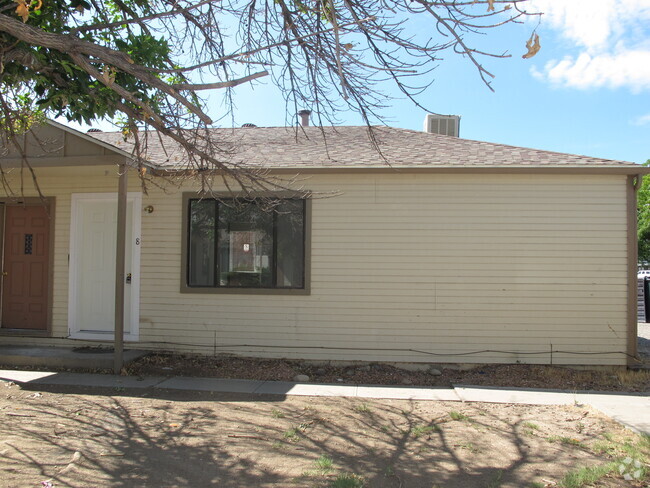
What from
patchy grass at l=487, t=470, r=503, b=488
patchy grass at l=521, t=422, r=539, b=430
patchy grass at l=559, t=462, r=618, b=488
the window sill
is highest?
the window sill

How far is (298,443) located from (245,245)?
13.7 ft

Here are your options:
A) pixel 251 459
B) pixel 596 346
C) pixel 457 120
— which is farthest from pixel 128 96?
pixel 457 120

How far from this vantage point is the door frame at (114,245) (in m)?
8.15

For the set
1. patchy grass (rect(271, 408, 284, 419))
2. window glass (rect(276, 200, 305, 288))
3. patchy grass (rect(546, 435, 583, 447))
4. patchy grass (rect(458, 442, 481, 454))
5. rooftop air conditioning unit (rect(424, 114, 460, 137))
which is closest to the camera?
patchy grass (rect(458, 442, 481, 454))

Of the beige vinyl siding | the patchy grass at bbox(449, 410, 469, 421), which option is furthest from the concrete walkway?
the beige vinyl siding

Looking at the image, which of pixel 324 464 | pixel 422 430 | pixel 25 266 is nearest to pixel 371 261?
pixel 422 430

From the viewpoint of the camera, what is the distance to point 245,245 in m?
8.12

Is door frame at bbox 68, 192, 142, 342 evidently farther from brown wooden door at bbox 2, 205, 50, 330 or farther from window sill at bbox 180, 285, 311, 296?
window sill at bbox 180, 285, 311, 296

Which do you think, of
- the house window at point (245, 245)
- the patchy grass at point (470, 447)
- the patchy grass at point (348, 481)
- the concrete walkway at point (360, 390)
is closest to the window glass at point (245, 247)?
the house window at point (245, 245)

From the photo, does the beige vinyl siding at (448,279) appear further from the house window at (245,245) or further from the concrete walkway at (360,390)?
the concrete walkway at (360,390)

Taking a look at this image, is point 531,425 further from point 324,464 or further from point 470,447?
point 324,464

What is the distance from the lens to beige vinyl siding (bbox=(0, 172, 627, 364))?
7598 millimetres

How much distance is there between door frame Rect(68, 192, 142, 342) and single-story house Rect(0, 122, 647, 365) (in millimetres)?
23

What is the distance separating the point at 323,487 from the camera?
3.61 metres
